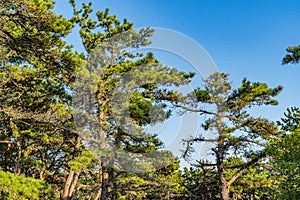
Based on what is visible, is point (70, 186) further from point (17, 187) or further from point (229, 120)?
point (229, 120)

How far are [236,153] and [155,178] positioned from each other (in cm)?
339

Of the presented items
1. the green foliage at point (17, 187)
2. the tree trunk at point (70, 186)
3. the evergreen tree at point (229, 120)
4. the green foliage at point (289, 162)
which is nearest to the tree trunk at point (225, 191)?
the evergreen tree at point (229, 120)

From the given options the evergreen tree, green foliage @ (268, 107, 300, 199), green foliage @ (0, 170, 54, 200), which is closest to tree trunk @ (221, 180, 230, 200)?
the evergreen tree

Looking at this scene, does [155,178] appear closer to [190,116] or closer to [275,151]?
[190,116]

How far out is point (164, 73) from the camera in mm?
10258

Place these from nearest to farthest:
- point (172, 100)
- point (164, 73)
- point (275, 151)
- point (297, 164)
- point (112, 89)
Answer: point (297, 164)
point (275, 151)
point (112, 89)
point (164, 73)
point (172, 100)

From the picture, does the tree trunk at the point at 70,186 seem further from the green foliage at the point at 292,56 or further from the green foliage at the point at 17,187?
the green foliage at the point at 292,56

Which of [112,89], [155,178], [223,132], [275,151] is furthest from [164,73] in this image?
[275,151]

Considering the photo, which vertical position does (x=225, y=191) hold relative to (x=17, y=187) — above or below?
above

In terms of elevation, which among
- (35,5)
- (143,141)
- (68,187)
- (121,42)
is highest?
(121,42)

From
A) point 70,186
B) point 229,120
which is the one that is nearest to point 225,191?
point 229,120

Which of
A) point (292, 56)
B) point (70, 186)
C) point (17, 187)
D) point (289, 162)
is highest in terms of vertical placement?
point (292, 56)

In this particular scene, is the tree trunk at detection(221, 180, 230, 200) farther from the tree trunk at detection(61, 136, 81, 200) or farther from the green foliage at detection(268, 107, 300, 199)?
the tree trunk at detection(61, 136, 81, 200)

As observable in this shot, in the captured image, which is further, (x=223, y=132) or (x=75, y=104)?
(x=223, y=132)
